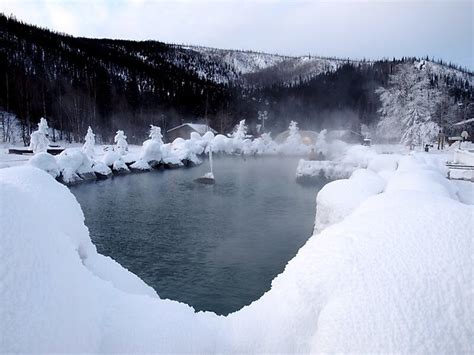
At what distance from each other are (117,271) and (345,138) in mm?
60597

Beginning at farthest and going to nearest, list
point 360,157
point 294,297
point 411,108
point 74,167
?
1. point 411,108
2. point 360,157
3. point 74,167
4. point 294,297

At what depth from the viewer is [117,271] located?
441 cm

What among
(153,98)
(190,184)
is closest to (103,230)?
(190,184)

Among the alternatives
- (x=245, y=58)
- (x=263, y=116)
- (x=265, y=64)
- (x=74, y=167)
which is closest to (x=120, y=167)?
(x=74, y=167)

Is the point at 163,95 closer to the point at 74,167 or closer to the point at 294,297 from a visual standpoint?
the point at 74,167

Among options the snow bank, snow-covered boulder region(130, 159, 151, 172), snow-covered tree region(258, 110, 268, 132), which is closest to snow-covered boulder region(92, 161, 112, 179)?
snow-covered boulder region(130, 159, 151, 172)

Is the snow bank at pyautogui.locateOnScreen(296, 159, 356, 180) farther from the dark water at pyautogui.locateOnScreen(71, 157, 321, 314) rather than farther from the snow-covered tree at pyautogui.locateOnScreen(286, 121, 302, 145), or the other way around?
the snow-covered tree at pyautogui.locateOnScreen(286, 121, 302, 145)

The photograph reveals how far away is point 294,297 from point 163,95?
242ft

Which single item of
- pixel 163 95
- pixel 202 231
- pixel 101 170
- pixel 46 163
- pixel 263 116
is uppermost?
pixel 163 95

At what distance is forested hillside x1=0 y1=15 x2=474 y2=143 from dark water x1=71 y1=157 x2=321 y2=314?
23.6 metres

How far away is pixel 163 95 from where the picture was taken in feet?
238

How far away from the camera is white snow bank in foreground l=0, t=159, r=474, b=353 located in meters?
2.38

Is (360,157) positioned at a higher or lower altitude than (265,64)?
lower

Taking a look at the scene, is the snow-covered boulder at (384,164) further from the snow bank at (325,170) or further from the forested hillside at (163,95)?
the forested hillside at (163,95)
